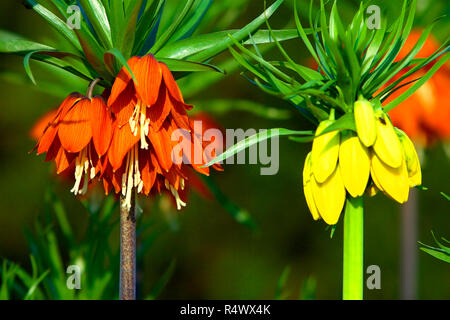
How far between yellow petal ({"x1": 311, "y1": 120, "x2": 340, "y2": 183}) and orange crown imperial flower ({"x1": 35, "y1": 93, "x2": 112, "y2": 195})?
0.28 m

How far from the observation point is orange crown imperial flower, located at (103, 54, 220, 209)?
0.99m

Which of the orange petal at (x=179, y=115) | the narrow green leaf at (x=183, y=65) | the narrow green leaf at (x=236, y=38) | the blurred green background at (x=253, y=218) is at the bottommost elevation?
the blurred green background at (x=253, y=218)

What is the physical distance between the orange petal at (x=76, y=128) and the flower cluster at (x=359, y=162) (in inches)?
11.8

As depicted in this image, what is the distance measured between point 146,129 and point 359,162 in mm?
294

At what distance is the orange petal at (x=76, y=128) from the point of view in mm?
1001

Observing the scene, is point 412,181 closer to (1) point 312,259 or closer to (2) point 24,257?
(1) point 312,259

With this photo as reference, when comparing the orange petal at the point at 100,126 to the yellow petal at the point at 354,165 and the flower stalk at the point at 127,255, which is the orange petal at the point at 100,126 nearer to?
the flower stalk at the point at 127,255

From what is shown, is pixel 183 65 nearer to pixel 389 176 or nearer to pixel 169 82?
pixel 169 82

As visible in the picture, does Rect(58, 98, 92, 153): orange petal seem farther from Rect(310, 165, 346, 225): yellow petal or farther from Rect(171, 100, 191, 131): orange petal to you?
Rect(310, 165, 346, 225): yellow petal

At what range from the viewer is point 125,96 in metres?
1.03

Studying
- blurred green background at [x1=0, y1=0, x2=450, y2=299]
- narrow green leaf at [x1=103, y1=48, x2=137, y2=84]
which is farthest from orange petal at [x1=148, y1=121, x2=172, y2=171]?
blurred green background at [x1=0, y1=0, x2=450, y2=299]

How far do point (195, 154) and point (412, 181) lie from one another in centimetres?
30

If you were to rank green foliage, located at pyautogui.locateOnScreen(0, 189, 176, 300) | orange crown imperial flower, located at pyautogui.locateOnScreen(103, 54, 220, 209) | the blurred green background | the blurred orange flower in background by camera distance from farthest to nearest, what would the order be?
the blurred green background, the blurred orange flower in background, green foliage, located at pyautogui.locateOnScreen(0, 189, 176, 300), orange crown imperial flower, located at pyautogui.locateOnScreen(103, 54, 220, 209)

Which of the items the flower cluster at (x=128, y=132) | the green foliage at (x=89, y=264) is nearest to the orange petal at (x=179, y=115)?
the flower cluster at (x=128, y=132)
